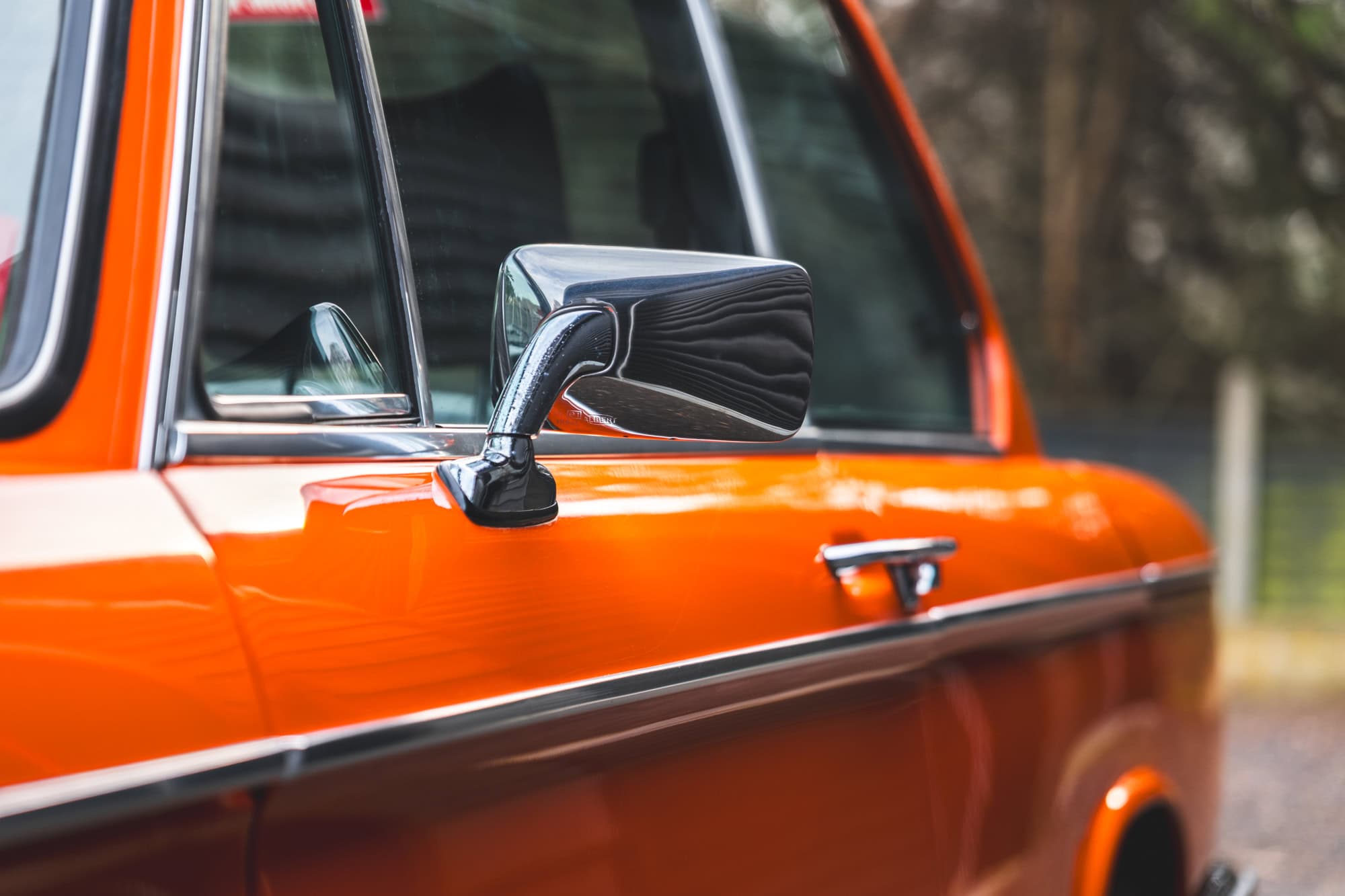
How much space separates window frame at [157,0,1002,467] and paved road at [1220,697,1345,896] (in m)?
3.37

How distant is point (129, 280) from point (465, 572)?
0.34 metres

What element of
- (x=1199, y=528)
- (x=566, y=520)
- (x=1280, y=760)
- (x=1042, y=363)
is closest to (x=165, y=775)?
(x=566, y=520)

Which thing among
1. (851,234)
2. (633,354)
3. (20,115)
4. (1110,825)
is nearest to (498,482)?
(633,354)

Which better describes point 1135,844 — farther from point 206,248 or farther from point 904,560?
point 206,248

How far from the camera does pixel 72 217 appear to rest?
3.41 feet

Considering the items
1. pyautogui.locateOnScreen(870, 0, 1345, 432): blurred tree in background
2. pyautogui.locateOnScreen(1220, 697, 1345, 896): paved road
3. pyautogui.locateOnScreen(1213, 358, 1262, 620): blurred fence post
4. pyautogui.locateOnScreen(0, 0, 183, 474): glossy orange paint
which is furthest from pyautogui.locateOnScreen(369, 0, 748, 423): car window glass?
pyautogui.locateOnScreen(1213, 358, 1262, 620): blurred fence post

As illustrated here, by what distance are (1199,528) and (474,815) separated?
209 centimetres

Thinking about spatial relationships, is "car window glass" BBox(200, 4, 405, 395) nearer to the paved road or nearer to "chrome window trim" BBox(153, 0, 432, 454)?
"chrome window trim" BBox(153, 0, 432, 454)

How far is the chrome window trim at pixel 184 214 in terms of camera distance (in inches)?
40.6

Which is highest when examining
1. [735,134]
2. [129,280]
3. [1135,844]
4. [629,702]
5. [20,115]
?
[735,134]

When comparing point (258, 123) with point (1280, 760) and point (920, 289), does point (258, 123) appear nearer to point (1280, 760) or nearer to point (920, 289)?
point (920, 289)

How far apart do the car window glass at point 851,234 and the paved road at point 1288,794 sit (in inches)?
93.4

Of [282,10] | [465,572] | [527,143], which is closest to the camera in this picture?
[465,572]

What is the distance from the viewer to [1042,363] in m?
11.8
